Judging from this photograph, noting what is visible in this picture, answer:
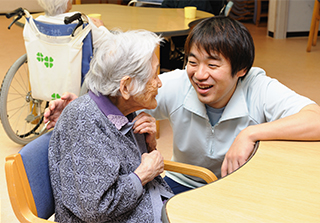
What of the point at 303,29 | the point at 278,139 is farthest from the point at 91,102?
the point at 303,29

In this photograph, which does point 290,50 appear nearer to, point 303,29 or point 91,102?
point 303,29

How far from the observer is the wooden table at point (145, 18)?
295 centimetres

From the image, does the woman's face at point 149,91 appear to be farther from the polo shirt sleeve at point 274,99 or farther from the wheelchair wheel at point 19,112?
the wheelchair wheel at point 19,112

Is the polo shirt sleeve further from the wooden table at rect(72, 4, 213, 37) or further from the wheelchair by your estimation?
the wooden table at rect(72, 4, 213, 37)

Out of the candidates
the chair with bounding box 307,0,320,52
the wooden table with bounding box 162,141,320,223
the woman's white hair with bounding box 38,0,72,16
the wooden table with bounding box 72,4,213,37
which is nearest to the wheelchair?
the woman's white hair with bounding box 38,0,72,16

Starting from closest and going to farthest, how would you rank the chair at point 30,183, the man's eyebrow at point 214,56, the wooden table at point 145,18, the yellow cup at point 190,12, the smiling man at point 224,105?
the chair at point 30,183 → the smiling man at point 224,105 → the man's eyebrow at point 214,56 → the wooden table at point 145,18 → the yellow cup at point 190,12

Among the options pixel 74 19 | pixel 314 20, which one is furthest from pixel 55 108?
pixel 314 20

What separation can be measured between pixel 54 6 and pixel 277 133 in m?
1.89

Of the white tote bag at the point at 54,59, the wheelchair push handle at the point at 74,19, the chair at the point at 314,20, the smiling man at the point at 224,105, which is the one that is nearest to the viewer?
the smiling man at the point at 224,105

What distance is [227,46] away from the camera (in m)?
1.41

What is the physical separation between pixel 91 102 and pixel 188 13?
2.39m

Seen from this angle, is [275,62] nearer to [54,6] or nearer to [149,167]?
[54,6]

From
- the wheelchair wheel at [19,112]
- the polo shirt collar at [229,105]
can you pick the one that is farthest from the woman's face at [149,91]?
the wheelchair wheel at [19,112]

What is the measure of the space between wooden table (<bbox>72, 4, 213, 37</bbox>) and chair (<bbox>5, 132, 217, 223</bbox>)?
72.6 inches
